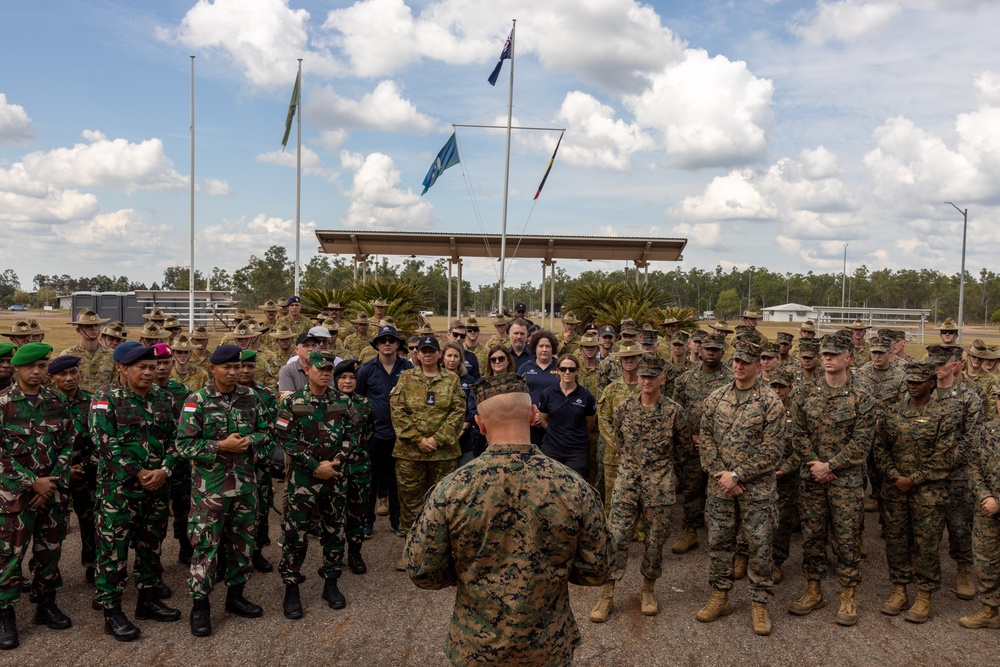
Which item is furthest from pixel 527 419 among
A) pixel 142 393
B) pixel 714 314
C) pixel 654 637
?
pixel 714 314

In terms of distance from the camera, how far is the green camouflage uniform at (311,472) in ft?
15.8

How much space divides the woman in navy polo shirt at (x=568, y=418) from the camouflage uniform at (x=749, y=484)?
1398 millimetres

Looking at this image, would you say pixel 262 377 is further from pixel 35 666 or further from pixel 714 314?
pixel 714 314

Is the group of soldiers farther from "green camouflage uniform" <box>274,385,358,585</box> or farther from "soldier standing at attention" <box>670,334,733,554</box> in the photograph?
"soldier standing at attention" <box>670,334,733,554</box>

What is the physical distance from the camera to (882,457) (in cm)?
539

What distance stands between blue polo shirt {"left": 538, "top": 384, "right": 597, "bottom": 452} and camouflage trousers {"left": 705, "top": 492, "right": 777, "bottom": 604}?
145cm

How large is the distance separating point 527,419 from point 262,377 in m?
5.90

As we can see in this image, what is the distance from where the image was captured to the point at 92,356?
738 centimetres

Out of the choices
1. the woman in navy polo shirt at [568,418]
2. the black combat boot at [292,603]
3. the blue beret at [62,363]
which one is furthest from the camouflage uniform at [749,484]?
the blue beret at [62,363]

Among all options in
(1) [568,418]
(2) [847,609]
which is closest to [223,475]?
(1) [568,418]

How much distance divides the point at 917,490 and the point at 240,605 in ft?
17.2

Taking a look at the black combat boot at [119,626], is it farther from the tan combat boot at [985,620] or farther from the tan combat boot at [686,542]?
the tan combat boot at [985,620]

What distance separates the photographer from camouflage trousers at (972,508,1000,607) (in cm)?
472

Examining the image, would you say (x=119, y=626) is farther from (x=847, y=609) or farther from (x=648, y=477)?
(x=847, y=609)
